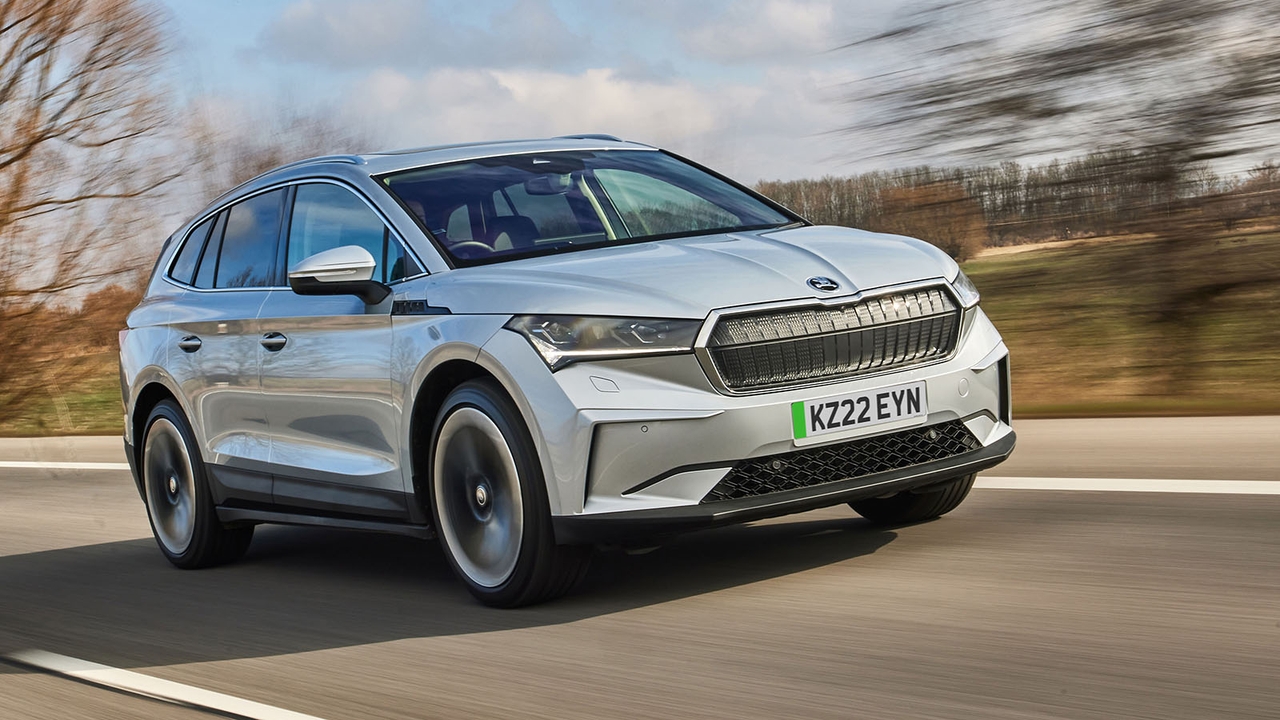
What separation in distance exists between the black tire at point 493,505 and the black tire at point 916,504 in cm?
152

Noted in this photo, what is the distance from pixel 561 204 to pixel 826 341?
58.7 inches

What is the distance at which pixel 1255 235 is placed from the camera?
10852 millimetres

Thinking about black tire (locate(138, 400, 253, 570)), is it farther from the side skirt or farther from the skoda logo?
the skoda logo

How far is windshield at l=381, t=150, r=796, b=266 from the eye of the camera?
5.56 metres

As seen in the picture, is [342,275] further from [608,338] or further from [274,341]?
[608,338]

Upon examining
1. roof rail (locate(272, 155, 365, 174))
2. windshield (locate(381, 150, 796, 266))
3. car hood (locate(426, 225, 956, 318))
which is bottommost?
car hood (locate(426, 225, 956, 318))

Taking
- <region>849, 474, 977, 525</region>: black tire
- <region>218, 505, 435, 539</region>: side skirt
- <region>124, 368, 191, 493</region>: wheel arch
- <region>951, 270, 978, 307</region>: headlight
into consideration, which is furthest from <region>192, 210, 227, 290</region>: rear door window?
<region>951, 270, 978, 307</region>: headlight

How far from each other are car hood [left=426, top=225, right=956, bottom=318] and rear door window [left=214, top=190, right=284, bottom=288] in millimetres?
1537

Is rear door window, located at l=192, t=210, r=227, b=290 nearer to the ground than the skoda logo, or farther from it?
farther from it

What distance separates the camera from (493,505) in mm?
5031

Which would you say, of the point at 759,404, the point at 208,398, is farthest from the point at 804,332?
the point at 208,398

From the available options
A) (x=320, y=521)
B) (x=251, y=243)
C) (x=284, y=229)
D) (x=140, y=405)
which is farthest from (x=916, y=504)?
(x=140, y=405)

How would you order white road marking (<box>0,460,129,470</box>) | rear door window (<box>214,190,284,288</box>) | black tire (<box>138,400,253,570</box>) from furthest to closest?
white road marking (<box>0,460,129,470</box>), black tire (<box>138,400,253,570</box>), rear door window (<box>214,190,284,288</box>)

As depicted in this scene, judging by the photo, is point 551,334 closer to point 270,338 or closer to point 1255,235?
point 270,338
